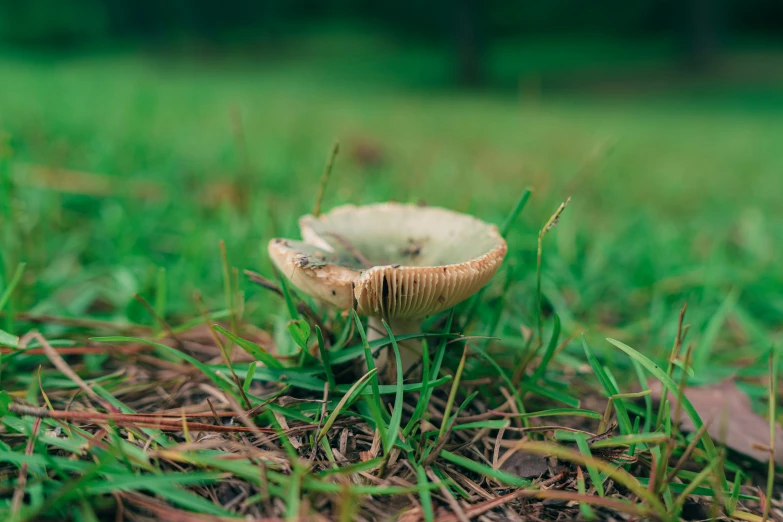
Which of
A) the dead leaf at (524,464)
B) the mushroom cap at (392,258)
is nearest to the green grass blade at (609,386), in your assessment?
the dead leaf at (524,464)

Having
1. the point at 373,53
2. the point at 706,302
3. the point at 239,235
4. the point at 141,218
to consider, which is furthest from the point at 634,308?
the point at 373,53

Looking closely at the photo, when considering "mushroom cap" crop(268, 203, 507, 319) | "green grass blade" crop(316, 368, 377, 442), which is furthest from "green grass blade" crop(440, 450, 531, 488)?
"mushroom cap" crop(268, 203, 507, 319)

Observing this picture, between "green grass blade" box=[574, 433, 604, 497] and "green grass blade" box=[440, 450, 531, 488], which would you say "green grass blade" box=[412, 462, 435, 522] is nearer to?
"green grass blade" box=[440, 450, 531, 488]

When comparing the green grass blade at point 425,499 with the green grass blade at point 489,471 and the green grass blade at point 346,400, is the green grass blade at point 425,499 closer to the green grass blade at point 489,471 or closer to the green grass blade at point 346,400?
the green grass blade at point 489,471

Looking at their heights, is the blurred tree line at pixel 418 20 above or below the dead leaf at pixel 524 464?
above

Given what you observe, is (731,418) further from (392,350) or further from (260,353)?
(260,353)

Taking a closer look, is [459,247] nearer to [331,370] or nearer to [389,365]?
[389,365]

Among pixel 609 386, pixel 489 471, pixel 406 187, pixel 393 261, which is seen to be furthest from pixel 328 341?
pixel 406 187
